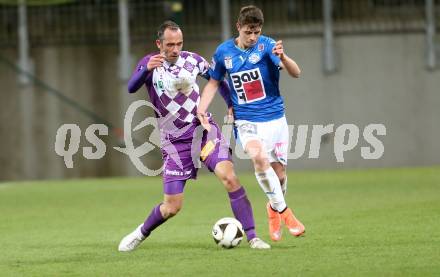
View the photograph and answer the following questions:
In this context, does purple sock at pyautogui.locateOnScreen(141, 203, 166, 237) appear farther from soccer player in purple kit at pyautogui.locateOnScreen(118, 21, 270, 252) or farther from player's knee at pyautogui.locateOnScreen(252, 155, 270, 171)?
player's knee at pyautogui.locateOnScreen(252, 155, 270, 171)

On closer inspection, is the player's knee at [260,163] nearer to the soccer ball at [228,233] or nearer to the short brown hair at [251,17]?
the soccer ball at [228,233]

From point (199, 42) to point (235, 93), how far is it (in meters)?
12.6

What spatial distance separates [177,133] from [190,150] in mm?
189

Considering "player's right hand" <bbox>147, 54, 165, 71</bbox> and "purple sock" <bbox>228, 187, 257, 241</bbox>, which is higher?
"player's right hand" <bbox>147, 54, 165, 71</bbox>

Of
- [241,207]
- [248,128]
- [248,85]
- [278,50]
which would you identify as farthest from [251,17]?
[241,207]

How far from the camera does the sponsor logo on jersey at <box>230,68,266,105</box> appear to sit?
29.1ft

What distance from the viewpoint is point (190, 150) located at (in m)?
8.80

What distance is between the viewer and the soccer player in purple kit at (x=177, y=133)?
8.58 m

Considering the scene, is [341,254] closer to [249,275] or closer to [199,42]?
[249,275]

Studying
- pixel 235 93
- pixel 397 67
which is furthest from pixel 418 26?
pixel 235 93

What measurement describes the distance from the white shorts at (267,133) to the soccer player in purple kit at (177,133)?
0.34 meters

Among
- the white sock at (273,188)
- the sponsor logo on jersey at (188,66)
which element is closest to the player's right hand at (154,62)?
the sponsor logo on jersey at (188,66)

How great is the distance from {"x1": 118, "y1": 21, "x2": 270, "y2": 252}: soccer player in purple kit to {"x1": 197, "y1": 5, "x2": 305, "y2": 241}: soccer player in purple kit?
0.21 meters

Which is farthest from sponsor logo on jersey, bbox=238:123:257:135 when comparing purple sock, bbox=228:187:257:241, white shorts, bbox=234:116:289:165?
purple sock, bbox=228:187:257:241
